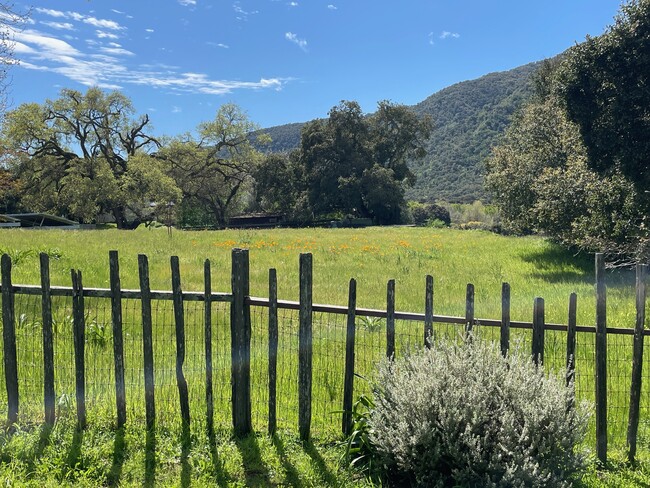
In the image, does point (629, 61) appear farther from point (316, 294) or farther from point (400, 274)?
point (316, 294)

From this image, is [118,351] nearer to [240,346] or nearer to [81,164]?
[240,346]

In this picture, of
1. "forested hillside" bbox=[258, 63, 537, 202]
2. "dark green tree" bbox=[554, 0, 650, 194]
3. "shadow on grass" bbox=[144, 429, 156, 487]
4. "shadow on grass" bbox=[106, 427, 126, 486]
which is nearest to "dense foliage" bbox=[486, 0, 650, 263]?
"dark green tree" bbox=[554, 0, 650, 194]

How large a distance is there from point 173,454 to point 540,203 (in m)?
18.2

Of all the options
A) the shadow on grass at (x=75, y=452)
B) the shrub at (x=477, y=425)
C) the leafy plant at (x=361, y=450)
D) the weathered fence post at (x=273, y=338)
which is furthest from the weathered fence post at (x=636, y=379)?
the shadow on grass at (x=75, y=452)

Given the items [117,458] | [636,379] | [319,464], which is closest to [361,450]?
[319,464]

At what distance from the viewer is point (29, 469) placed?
4.21 metres

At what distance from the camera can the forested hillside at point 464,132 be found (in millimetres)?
116125

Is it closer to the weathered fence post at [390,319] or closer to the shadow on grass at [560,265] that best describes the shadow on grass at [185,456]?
the weathered fence post at [390,319]

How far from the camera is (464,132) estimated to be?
417ft

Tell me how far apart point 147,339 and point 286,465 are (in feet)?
5.89

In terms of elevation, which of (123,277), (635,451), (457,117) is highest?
(457,117)

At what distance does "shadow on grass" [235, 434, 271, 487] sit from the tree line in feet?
132

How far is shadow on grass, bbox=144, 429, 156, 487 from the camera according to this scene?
160 inches

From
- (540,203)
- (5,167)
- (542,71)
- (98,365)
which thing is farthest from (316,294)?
(5,167)
